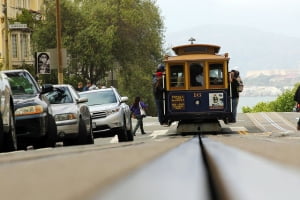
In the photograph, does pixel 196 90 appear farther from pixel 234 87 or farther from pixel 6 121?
pixel 6 121

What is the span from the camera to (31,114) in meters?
12.2

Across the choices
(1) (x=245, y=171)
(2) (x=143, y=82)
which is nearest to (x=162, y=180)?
(1) (x=245, y=171)

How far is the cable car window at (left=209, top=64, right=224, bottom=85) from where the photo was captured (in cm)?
2527

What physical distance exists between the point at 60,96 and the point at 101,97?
214 inches

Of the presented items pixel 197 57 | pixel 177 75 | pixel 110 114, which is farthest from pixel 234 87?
pixel 110 114

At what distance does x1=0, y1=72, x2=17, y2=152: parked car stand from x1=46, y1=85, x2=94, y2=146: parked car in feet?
18.2

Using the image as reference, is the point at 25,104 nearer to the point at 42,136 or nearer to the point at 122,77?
the point at 42,136

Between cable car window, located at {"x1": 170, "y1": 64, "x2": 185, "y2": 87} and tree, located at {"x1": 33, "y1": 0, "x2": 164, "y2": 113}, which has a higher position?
tree, located at {"x1": 33, "y1": 0, "x2": 164, "y2": 113}

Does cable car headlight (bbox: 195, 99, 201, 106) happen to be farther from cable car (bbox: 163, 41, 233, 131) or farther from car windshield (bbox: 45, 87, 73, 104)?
car windshield (bbox: 45, 87, 73, 104)

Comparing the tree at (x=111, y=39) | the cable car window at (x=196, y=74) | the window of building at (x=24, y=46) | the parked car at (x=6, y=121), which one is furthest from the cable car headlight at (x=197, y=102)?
the window of building at (x=24, y=46)

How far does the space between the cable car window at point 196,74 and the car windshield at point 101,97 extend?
4.06 m

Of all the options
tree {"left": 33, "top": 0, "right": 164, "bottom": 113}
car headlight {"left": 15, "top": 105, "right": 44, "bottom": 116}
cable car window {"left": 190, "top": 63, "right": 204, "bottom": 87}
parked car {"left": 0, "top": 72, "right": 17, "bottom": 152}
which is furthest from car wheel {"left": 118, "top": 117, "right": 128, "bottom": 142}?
tree {"left": 33, "top": 0, "right": 164, "bottom": 113}

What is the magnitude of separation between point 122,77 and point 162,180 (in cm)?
6093

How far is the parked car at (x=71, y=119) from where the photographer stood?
633 inches
